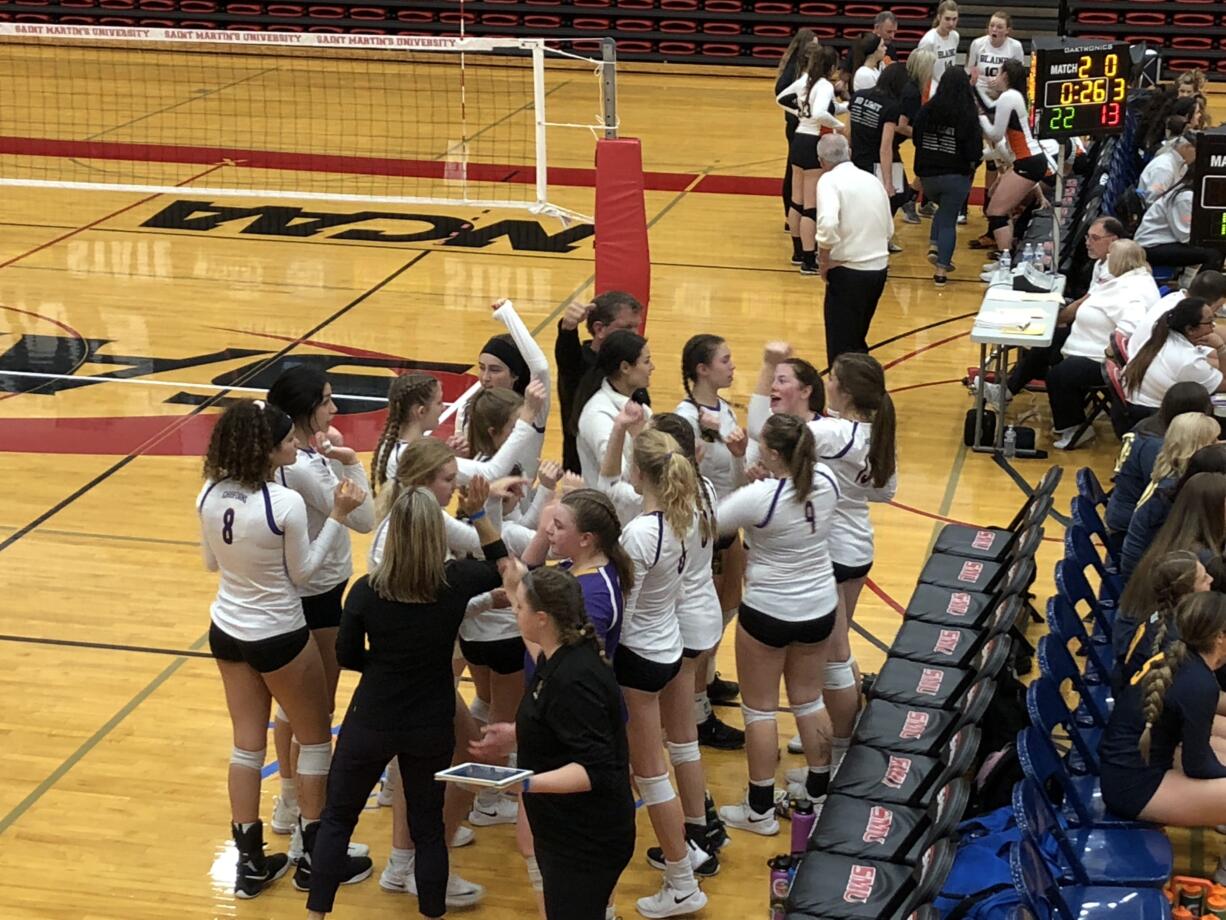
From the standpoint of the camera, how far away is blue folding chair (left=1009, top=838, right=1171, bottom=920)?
467cm

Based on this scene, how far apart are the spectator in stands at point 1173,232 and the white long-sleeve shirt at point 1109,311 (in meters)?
2.24

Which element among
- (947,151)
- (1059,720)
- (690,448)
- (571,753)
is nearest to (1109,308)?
(947,151)

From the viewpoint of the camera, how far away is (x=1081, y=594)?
274 inches

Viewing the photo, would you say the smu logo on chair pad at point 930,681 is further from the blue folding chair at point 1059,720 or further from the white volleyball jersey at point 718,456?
the white volleyball jersey at point 718,456

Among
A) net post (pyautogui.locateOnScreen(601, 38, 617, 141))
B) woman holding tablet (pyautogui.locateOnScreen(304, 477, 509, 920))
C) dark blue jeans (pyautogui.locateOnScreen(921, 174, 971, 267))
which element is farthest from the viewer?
dark blue jeans (pyautogui.locateOnScreen(921, 174, 971, 267))

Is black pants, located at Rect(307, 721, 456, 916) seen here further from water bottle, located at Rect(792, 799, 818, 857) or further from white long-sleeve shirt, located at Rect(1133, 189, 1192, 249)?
white long-sleeve shirt, located at Rect(1133, 189, 1192, 249)

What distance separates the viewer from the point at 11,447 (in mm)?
10203

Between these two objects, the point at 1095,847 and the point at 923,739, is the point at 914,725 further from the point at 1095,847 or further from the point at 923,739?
the point at 1095,847

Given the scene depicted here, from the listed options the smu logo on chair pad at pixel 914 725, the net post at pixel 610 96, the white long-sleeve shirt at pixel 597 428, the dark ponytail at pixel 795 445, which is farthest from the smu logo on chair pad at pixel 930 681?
the net post at pixel 610 96

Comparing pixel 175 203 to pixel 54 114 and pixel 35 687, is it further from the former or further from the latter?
pixel 35 687

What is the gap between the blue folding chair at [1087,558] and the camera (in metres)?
7.16

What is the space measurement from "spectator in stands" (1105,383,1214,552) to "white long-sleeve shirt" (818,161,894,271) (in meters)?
2.63

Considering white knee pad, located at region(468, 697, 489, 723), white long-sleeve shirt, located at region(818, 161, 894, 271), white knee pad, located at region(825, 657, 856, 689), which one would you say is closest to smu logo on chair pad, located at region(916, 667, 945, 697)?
white knee pad, located at region(825, 657, 856, 689)

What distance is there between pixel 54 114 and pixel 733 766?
16.5m
